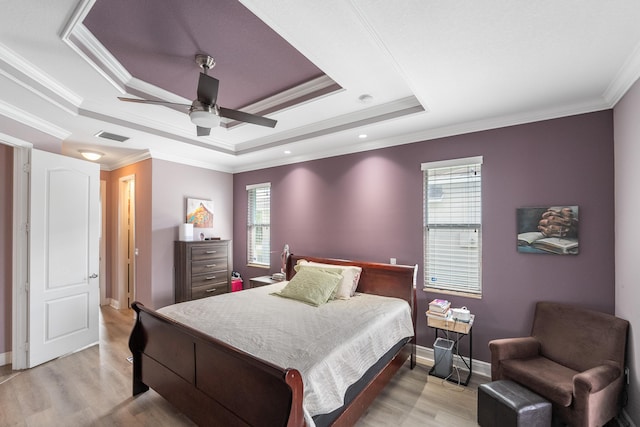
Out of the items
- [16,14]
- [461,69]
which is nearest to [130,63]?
[16,14]

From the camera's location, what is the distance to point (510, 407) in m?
1.99

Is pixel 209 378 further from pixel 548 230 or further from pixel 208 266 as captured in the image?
pixel 548 230

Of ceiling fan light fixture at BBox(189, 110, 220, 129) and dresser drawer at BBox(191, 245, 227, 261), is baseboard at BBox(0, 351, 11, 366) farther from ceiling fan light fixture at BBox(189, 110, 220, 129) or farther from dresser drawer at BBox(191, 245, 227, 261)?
ceiling fan light fixture at BBox(189, 110, 220, 129)

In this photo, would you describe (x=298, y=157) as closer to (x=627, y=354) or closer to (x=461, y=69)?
(x=461, y=69)

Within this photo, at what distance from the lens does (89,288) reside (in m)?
3.64

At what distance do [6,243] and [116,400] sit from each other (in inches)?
83.9

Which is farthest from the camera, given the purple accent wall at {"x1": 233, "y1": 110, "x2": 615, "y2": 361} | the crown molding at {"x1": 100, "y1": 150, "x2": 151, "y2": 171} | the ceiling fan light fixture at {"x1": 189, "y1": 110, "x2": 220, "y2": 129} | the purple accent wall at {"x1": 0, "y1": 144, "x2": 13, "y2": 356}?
the crown molding at {"x1": 100, "y1": 150, "x2": 151, "y2": 171}

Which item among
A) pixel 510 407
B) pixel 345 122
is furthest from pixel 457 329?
pixel 345 122

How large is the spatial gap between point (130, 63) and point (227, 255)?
3.26 metres

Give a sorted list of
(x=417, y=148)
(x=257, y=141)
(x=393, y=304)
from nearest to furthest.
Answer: (x=393, y=304) → (x=417, y=148) → (x=257, y=141)

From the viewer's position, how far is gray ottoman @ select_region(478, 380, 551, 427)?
196 cm

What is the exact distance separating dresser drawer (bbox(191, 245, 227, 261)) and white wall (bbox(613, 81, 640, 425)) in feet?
15.9

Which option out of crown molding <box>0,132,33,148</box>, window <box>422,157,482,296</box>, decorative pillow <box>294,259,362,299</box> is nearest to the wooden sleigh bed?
decorative pillow <box>294,259,362,299</box>

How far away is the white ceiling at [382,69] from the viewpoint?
163cm
